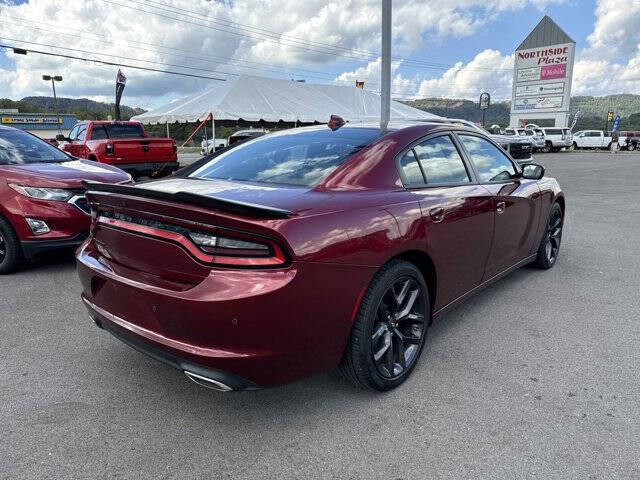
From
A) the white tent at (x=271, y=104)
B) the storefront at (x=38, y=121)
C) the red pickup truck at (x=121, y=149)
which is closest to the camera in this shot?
the red pickup truck at (x=121, y=149)

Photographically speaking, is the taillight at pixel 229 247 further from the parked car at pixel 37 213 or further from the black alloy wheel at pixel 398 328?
the parked car at pixel 37 213

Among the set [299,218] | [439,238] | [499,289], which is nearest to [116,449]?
[299,218]

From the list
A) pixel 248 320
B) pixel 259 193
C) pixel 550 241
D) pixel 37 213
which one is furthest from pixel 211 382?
pixel 550 241

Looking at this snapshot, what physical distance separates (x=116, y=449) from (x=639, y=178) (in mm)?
18322

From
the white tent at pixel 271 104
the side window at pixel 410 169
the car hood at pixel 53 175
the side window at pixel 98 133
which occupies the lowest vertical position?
the car hood at pixel 53 175

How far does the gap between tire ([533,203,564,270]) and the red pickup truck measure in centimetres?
802

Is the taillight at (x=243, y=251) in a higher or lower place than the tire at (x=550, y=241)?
higher

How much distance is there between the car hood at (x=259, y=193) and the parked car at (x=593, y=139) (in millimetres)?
42476

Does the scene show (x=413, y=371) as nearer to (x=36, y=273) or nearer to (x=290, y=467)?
(x=290, y=467)

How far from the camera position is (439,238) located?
288 cm

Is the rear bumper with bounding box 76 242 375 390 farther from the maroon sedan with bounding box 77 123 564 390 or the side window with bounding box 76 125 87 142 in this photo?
the side window with bounding box 76 125 87 142

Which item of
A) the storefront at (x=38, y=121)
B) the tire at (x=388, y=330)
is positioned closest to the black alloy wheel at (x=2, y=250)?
the tire at (x=388, y=330)

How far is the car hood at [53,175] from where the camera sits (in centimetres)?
474

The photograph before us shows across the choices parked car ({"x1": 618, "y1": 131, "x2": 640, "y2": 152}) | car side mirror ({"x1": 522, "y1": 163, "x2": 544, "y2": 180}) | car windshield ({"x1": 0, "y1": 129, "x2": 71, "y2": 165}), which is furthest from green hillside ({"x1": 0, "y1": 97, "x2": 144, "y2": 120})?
car side mirror ({"x1": 522, "y1": 163, "x2": 544, "y2": 180})
